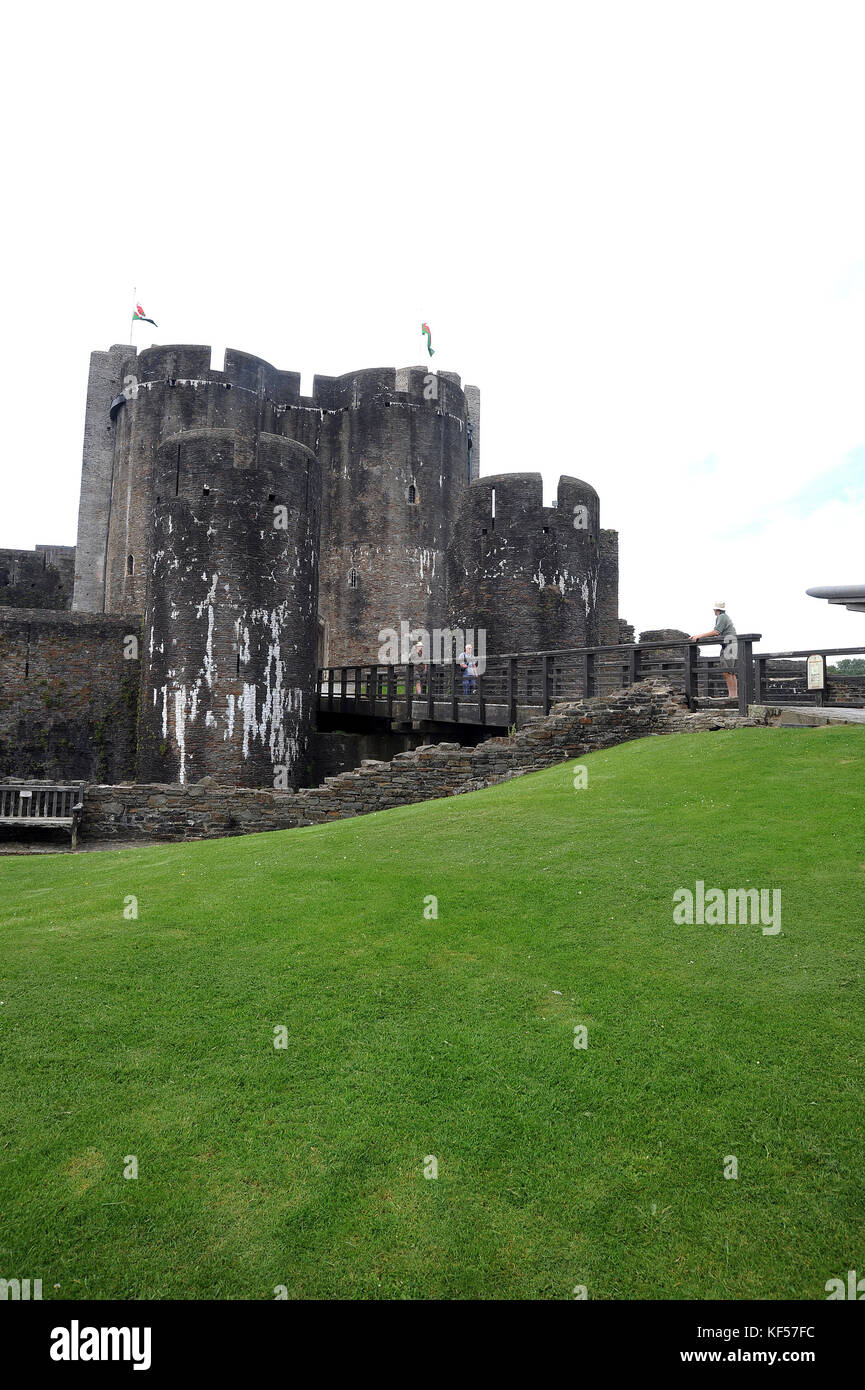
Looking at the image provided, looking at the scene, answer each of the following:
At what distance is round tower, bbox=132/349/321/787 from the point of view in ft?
66.2

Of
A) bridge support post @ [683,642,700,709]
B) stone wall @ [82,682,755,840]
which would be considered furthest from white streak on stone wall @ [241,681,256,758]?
bridge support post @ [683,642,700,709]

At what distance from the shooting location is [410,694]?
20.0 meters

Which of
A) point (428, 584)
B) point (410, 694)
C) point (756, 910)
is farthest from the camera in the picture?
point (428, 584)

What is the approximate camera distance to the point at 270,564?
20609 millimetres

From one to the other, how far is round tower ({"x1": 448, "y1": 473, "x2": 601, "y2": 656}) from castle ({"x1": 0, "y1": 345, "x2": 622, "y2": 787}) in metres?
0.06

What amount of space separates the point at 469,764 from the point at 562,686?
533 cm

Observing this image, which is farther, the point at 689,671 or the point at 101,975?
the point at 689,671

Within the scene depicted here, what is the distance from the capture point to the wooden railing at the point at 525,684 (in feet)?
51.6

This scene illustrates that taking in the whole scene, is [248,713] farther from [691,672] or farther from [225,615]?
[691,672]

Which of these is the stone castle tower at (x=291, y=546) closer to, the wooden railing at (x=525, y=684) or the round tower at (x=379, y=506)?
the round tower at (x=379, y=506)

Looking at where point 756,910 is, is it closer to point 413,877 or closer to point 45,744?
point 413,877

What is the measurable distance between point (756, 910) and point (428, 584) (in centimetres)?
2773

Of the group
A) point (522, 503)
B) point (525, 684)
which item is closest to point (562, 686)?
point (525, 684)
